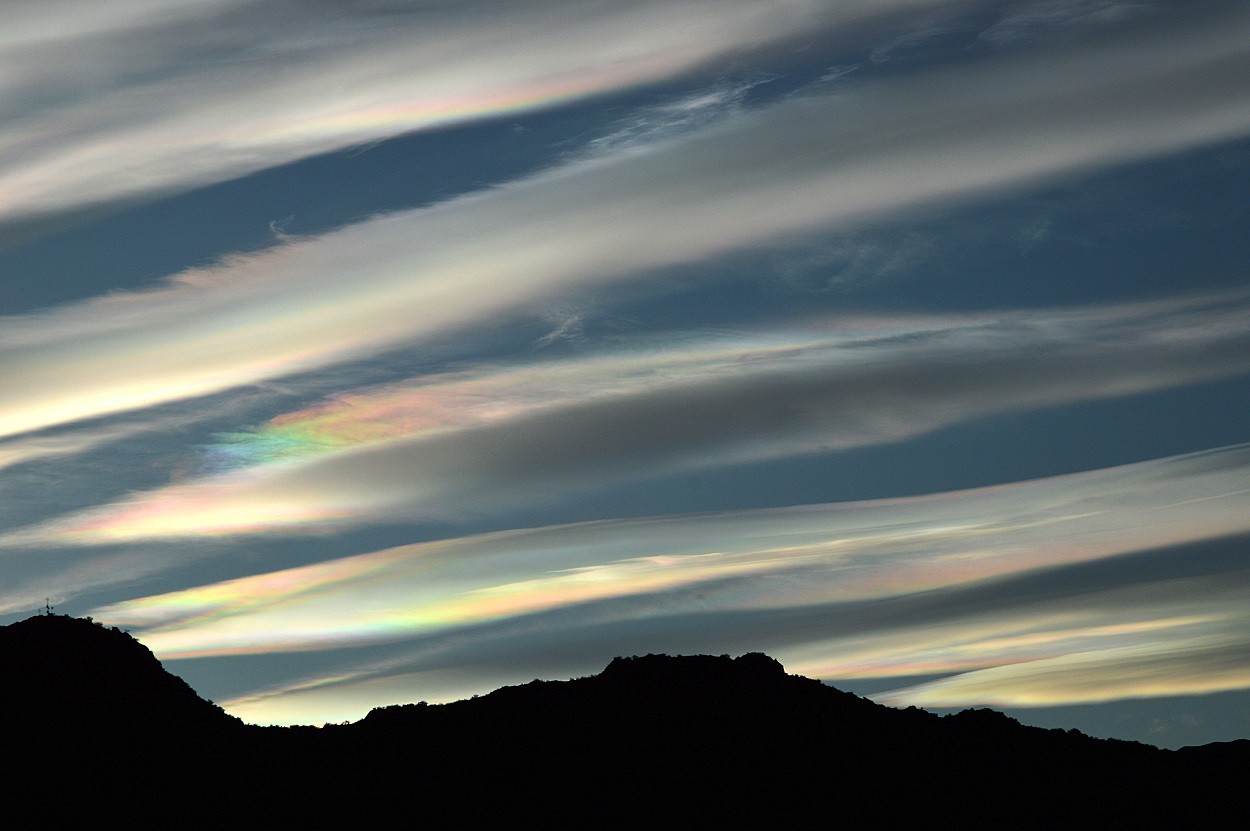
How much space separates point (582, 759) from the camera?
106062 mm

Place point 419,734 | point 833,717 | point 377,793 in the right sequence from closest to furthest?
point 377,793 < point 419,734 < point 833,717

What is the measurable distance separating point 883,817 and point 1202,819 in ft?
91.1

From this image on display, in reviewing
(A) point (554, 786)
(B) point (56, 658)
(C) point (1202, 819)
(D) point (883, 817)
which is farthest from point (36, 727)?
(C) point (1202, 819)

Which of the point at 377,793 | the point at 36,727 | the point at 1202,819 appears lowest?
the point at 1202,819

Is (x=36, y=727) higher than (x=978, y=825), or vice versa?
(x=36, y=727)

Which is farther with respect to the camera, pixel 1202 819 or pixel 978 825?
pixel 1202 819

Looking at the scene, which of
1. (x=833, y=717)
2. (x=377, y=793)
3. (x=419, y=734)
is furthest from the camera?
(x=833, y=717)

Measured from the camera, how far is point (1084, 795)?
111 m

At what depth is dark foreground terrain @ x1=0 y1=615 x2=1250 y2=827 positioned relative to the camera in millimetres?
98812

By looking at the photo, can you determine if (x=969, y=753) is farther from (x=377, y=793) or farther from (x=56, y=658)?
(x=56, y=658)

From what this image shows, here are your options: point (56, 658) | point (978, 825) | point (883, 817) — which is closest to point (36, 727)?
point (56, 658)

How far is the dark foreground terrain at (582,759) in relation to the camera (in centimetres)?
9881

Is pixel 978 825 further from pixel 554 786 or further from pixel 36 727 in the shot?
pixel 36 727

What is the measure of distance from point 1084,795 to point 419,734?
51.9 metres
